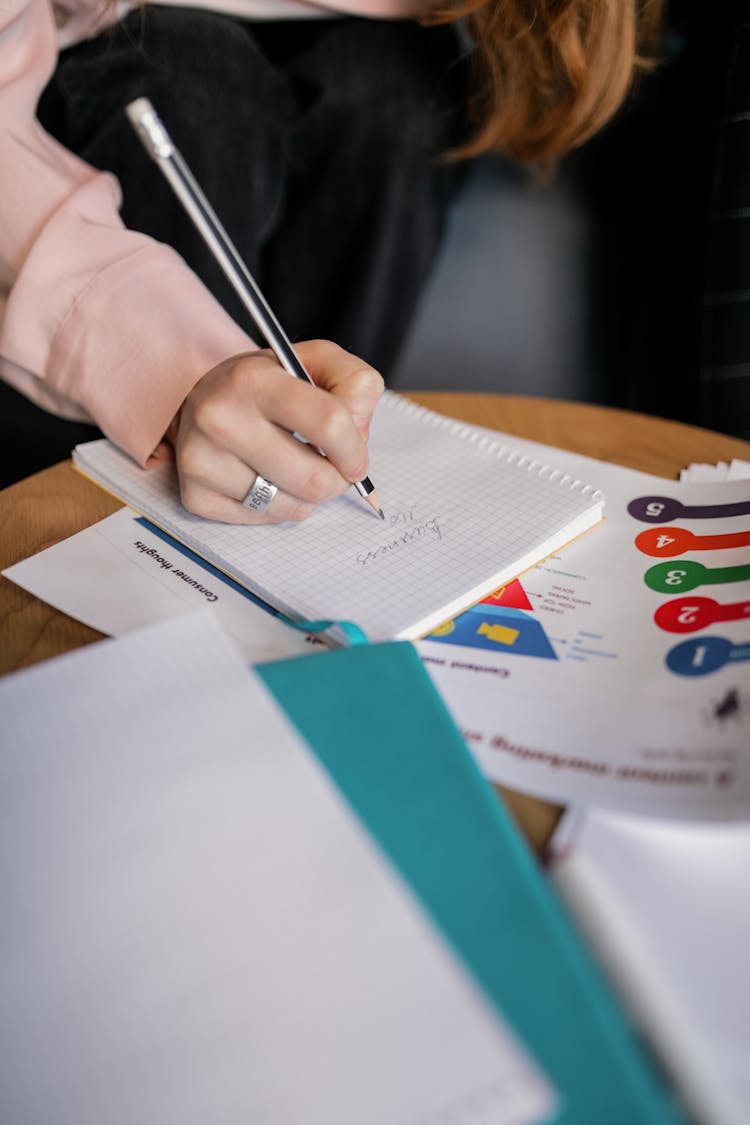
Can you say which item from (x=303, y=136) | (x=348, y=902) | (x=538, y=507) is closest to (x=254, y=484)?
(x=538, y=507)

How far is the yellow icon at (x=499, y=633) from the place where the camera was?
507mm

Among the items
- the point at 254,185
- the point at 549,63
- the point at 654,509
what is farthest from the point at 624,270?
the point at 654,509

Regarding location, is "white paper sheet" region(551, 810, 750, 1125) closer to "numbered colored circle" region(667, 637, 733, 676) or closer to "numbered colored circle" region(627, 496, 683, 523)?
"numbered colored circle" region(667, 637, 733, 676)

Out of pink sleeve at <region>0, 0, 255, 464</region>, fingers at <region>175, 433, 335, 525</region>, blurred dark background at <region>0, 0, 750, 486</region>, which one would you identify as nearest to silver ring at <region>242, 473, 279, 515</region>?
fingers at <region>175, 433, 335, 525</region>

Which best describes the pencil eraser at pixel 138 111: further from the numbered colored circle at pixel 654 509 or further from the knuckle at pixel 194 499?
the numbered colored circle at pixel 654 509

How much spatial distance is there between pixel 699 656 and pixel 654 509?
15 centimetres

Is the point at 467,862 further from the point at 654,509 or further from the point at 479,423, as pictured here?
the point at 479,423

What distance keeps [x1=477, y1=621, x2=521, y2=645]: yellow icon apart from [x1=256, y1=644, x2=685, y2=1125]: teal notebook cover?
7 cm

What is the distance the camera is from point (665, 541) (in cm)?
58

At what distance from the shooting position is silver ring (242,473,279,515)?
1.82 feet

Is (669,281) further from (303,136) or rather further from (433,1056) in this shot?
(433,1056)

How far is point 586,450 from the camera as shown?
2.29ft

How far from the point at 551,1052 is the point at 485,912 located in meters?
0.05

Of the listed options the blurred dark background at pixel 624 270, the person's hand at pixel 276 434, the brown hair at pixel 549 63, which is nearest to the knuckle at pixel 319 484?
the person's hand at pixel 276 434
